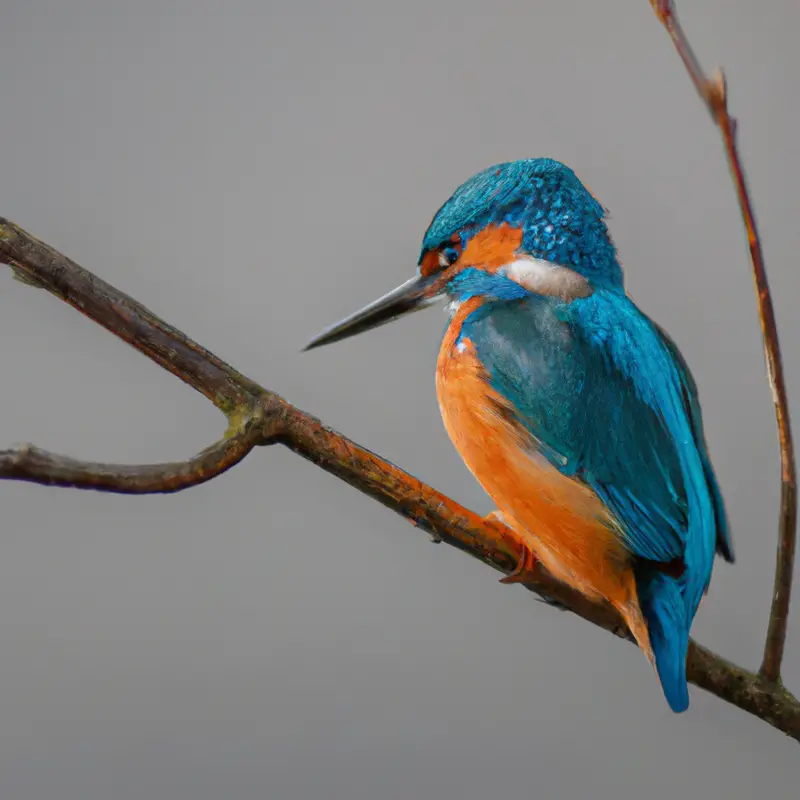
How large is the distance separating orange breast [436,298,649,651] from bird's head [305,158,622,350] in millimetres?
100

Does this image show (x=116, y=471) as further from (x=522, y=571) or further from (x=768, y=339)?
(x=768, y=339)

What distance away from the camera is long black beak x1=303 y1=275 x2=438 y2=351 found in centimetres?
105

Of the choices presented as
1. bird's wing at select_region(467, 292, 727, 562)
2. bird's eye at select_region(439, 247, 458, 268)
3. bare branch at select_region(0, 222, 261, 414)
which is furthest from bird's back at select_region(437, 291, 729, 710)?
bare branch at select_region(0, 222, 261, 414)

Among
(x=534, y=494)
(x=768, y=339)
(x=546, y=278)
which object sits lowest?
(x=534, y=494)

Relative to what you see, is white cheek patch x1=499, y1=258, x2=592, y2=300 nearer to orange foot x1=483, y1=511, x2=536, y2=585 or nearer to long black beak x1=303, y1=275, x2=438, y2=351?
long black beak x1=303, y1=275, x2=438, y2=351

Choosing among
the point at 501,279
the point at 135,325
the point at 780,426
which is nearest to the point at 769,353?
the point at 780,426

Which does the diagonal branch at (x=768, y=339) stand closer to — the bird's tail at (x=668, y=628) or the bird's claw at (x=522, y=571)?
the bird's tail at (x=668, y=628)

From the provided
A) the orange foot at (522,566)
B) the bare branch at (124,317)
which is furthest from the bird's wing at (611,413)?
the bare branch at (124,317)

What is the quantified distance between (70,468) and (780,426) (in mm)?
607

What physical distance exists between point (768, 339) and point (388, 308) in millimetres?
435

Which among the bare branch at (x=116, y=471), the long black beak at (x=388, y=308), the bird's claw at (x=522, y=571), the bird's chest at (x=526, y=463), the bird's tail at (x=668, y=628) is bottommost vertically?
the bird's tail at (x=668, y=628)

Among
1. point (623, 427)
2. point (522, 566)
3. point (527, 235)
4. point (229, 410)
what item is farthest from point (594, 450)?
point (229, 410)

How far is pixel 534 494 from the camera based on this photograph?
2.96 feet

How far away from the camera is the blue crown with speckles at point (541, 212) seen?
975mm
